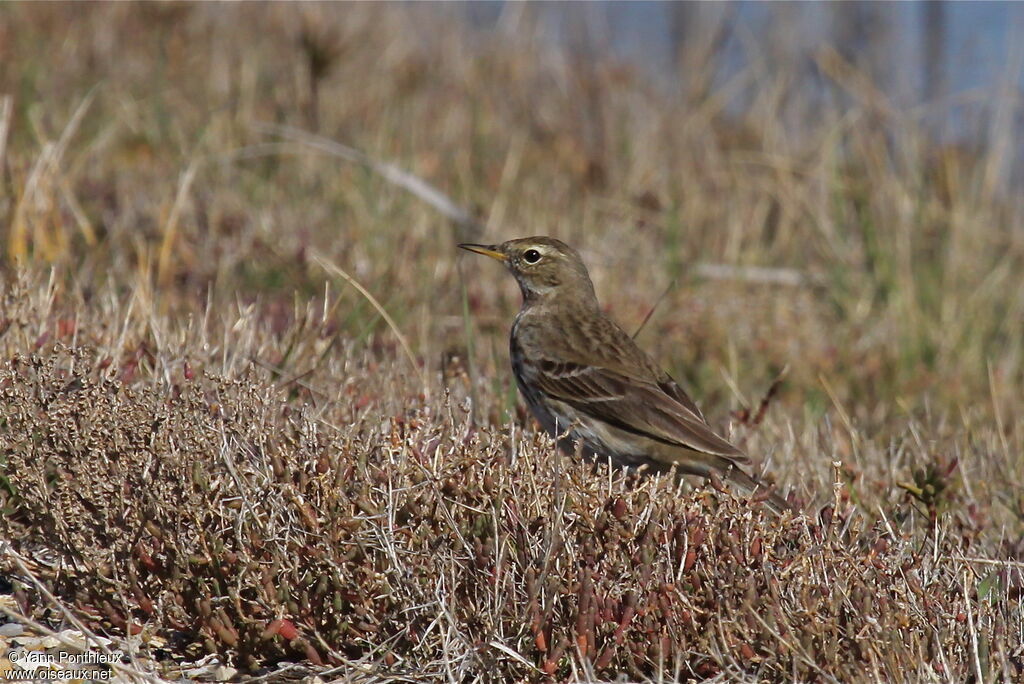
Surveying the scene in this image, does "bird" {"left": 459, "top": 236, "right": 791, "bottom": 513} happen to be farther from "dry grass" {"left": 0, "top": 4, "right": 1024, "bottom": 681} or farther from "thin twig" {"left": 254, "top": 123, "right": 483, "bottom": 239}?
"thin twig" {"left": 254, "top": 123, "right": 483, "bottom": 239}

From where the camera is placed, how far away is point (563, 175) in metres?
11.2

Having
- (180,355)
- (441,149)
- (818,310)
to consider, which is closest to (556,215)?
(441,149)

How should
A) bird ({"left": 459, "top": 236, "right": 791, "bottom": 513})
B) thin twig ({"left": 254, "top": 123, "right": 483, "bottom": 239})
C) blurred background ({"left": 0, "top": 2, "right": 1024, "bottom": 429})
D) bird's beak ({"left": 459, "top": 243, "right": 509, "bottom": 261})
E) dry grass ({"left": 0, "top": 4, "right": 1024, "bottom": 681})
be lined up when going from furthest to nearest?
thin twig ({"left": 254, "top": 123, "right": 483, "bottom": 239}) → blurred background ({"left": 0, "top": 2, "right": 1024, "bottom": 429}) → bird's beak ({"left": 459, "top": 243, "right": 509, "bottom": 261}) → bird ({"left": 459, "top": 236, "right": 791, "bottom": 513}) → dry grass ({"left": 0, "top": 4, "right": 1024, "bottom": 681})

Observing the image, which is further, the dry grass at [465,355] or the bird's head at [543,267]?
the bird's head at [543,267]

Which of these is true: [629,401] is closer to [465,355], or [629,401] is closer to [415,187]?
[465,355]

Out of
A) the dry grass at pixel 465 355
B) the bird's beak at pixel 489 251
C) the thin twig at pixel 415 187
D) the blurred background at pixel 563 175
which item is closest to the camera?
the dry grass at pixel 465 355

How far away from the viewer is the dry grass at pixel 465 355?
3.93 m

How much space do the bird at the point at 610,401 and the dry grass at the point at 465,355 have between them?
0.53ft

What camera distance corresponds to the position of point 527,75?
1283 centimetres

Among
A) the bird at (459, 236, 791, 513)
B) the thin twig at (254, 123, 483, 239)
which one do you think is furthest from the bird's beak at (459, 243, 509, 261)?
the thin twig at (254, 123, 483, 239)

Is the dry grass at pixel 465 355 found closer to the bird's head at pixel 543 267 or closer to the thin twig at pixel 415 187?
the thin twig at pixel 415 187

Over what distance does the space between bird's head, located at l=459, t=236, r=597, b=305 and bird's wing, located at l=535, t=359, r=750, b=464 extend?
2.67ft

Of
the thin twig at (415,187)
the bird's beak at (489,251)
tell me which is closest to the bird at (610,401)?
the bird's beak at (489,251)

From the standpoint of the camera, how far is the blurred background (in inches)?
308
